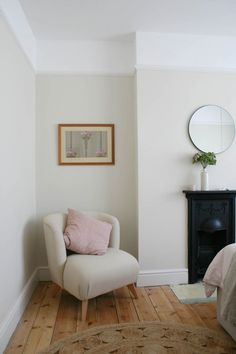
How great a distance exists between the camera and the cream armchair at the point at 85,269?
2.15 meters

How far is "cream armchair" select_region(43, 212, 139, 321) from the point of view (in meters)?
2.15

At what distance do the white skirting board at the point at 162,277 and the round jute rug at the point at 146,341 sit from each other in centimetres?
78

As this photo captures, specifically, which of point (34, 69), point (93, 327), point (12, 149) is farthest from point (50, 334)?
point (34, 69)

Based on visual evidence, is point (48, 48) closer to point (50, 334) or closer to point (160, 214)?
point (160, 214)

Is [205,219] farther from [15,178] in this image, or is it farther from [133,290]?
[15,178]

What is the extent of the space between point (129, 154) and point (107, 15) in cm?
144

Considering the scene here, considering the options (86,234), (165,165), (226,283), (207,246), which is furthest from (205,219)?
(86,234)

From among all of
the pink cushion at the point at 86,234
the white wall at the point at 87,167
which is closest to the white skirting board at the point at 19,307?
the white wall at the point at 87,167

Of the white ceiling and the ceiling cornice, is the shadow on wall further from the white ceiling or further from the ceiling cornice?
the white ceiling

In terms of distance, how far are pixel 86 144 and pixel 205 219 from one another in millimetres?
1590

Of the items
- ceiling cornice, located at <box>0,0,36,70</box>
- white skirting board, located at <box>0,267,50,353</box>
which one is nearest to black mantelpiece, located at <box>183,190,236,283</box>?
white skirting board, located at <box>0,267,50,353</box>

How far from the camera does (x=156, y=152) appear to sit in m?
2.88

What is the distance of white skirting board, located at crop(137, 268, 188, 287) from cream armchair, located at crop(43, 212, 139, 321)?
0.32 m

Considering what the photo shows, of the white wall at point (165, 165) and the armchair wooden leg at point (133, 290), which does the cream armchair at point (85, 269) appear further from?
the white wall at point (165, 165)
